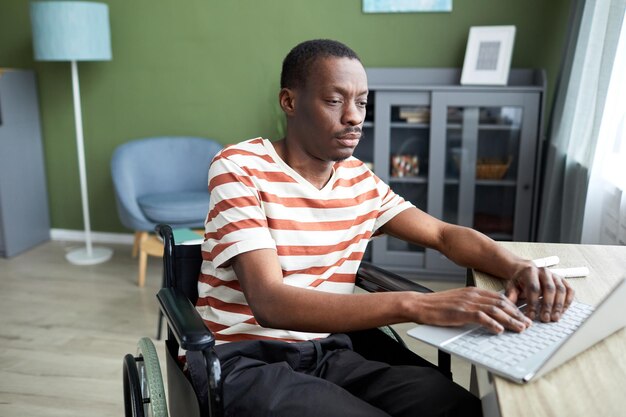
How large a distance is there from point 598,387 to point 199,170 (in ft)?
10.1

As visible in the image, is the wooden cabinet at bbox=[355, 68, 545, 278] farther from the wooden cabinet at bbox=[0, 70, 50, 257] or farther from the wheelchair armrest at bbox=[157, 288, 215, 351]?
the wheelchair armrest at bbox=[157, 288, 215, 351]

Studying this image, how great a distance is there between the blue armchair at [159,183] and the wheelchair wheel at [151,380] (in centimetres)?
184

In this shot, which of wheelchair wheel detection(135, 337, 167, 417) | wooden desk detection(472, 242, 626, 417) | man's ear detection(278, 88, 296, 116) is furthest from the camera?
man's ear detection(278, 88, 296, 116)

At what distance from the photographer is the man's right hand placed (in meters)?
0.95

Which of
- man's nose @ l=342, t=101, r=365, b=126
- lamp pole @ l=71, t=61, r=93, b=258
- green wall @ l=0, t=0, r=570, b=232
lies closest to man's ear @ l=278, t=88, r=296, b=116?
man's nose @ l=342, t=101, r=365, b=126

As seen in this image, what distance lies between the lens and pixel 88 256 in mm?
3717

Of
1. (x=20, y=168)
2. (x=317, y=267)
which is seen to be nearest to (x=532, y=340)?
(x=317, y=267)

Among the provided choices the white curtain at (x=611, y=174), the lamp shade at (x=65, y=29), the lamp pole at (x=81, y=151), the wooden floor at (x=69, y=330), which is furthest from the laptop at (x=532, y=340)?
the lamp pole at (x=81, y=151)

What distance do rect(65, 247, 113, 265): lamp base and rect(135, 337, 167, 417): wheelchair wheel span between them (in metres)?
2.40

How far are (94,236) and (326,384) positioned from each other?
330 centimetres

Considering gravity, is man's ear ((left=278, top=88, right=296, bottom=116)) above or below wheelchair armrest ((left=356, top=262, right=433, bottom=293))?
above

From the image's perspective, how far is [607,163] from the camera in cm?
227

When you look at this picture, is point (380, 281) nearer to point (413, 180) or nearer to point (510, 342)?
point (510, 342)

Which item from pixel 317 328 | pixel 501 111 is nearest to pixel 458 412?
pixel 317 328
